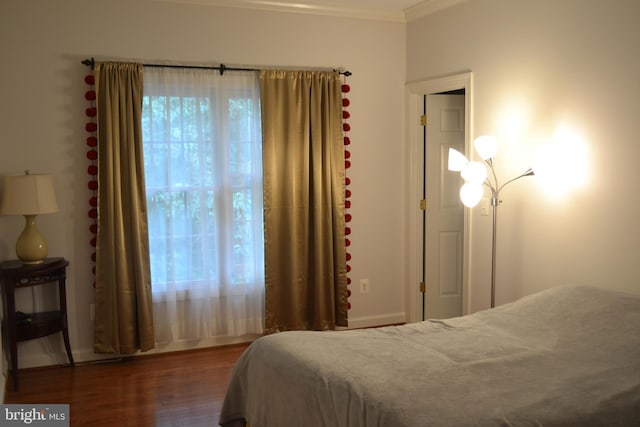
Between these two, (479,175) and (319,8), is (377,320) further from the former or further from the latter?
(319,8)

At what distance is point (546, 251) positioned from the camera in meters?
3.85

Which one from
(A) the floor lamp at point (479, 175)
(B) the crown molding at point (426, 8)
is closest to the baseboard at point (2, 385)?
(A) the floor lamp at point (479, 175)

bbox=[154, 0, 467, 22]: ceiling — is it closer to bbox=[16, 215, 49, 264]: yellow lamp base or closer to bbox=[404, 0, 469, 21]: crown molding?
bbox=[404, 0, 469, 21]: crown molding

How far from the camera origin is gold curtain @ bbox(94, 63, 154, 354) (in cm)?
425

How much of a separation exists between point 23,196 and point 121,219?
0.66 m

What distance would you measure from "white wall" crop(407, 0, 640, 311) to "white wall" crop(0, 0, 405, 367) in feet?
2.43

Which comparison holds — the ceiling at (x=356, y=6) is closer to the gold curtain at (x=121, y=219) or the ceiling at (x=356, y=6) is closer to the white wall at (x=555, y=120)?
the white wall at (x=555, y=120)

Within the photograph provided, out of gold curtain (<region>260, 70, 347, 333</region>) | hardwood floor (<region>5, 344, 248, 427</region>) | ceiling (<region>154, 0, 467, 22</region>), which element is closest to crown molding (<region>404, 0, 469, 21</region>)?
ceiling (<region>154, 0, 467, 22</region>)

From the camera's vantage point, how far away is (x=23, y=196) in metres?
3.91

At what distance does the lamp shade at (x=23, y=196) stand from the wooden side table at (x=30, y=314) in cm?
37

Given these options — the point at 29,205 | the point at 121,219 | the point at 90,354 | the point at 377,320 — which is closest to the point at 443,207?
the point at 377,320

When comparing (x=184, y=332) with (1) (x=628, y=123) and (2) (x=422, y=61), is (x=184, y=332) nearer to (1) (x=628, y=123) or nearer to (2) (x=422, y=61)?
(2) (x=422, y=61)

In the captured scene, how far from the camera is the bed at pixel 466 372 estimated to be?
7.10 ft

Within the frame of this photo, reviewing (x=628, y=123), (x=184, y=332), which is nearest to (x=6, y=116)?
(x=184, y=332)
